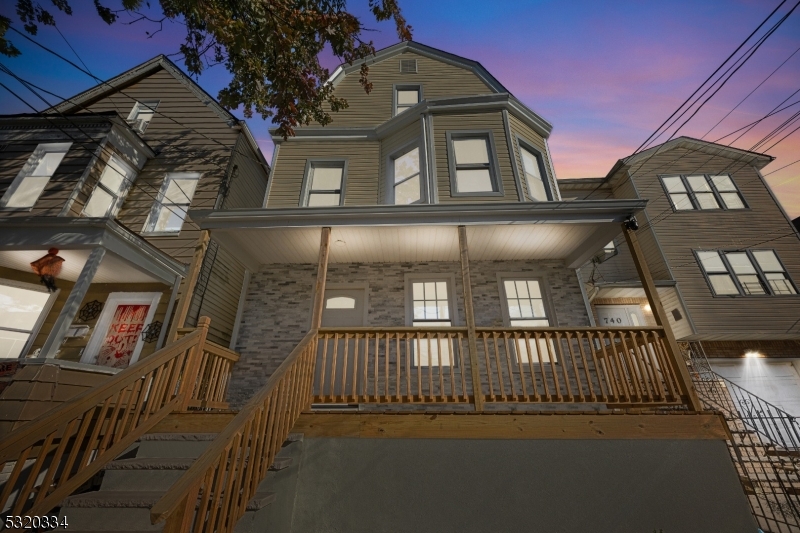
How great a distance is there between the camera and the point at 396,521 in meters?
3.57

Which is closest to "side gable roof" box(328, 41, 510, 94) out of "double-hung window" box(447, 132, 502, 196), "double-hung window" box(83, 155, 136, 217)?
"double-hung window" box(447, 132, 502, 196)

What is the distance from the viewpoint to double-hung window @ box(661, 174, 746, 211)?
12438 millimetres

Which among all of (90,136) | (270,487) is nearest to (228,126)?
(90,136)

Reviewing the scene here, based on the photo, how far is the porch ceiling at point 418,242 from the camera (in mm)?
6297

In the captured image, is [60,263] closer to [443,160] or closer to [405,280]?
[405,280]

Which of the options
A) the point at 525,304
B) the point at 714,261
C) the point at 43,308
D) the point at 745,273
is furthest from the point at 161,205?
the point at 745,273

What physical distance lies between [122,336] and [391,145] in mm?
7802

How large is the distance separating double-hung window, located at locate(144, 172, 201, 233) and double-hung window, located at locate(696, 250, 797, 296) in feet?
54.0

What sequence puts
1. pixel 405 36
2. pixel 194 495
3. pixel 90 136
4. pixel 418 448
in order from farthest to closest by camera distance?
pixel 90 136, pixel 405 36, pixel 418 448, pixel 194 495

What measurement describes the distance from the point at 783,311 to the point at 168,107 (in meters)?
20.8

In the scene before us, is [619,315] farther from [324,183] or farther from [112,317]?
[112,317]

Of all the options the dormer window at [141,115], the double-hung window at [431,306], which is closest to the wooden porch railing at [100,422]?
the double-hung window at [431,306]

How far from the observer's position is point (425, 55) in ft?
34.5

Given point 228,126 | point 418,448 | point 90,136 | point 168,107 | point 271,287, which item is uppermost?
point 168,107
